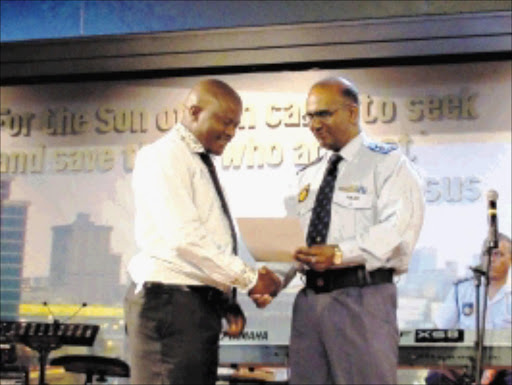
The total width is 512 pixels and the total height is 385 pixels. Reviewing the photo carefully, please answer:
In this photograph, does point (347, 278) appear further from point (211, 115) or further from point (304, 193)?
point (211, 115)

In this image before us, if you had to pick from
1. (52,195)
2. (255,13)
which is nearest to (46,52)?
(52,195)

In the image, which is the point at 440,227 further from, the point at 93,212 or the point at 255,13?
the point at 93,212

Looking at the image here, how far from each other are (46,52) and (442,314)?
312cm

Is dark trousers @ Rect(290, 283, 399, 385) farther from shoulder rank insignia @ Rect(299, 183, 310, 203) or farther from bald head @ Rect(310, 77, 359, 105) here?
bald head @ Rect(310, 77, 359, 105)

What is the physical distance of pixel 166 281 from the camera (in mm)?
3373

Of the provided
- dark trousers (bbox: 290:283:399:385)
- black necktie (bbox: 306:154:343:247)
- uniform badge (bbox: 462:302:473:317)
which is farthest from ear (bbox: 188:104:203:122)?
uniform badge (bbox: 462:302:473:317)

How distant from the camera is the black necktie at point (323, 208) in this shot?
11.8 feet

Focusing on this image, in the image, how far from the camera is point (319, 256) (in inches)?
134

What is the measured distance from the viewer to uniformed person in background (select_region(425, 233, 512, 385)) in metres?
5.35

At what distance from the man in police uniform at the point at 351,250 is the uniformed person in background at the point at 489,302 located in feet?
6.34

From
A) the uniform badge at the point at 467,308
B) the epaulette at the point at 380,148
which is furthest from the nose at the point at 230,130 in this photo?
the uniform badge at the point at 467,308

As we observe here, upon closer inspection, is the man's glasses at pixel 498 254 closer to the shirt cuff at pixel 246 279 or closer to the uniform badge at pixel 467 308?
the uniform badge at pixel 467 308

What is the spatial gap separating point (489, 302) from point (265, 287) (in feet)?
7.49

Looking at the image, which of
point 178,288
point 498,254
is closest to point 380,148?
point 178,288
